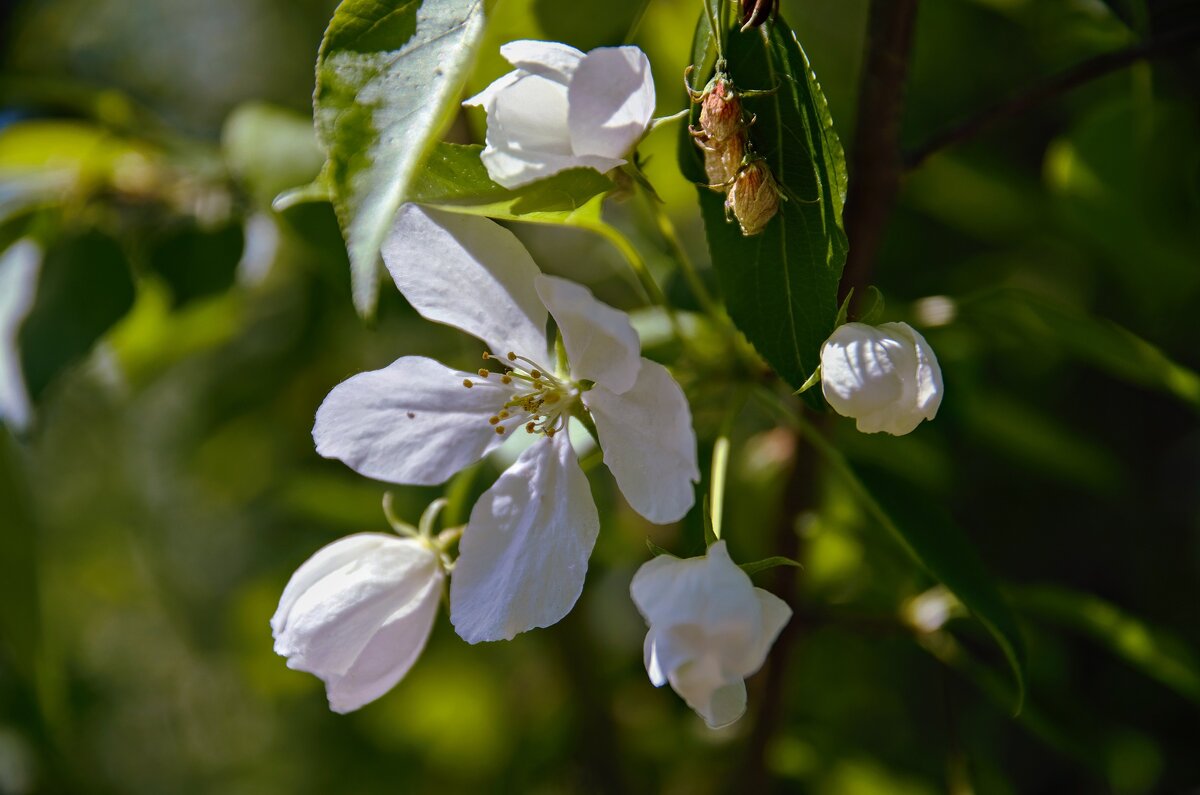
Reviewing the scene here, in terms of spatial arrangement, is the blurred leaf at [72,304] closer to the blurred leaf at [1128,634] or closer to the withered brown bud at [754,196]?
the withered brown bud at [754,196]

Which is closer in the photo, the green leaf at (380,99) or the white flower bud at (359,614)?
the green leaf at (380,99)

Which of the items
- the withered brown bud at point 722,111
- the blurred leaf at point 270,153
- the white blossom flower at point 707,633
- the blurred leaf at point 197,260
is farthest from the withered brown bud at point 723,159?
the blurred leaf at point 197,260

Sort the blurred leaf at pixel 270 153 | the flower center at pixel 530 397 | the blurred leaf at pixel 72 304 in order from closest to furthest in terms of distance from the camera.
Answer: the flower center at pixel 530 397
the blurred leaf at pixel 72 304
the blurred leaf at pixel 270 153

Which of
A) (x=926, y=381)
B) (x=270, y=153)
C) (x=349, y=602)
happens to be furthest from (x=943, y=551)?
(x=270, y=153)

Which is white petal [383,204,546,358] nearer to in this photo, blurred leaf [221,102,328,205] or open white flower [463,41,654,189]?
open white flower [463,41,654,189]

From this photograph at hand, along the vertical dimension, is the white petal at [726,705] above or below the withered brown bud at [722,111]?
below

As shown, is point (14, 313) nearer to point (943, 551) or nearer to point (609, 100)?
point (609, 100)

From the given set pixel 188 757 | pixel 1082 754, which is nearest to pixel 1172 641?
pixel 1082 754

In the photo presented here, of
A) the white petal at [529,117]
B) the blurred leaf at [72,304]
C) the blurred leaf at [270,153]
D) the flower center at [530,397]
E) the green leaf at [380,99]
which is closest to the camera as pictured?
the green leaf at [380,99]

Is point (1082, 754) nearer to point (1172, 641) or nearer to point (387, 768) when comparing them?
point (1172, 641)

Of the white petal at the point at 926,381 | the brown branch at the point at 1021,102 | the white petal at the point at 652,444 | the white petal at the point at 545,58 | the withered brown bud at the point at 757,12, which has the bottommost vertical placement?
the white petal at the point at 652,444
